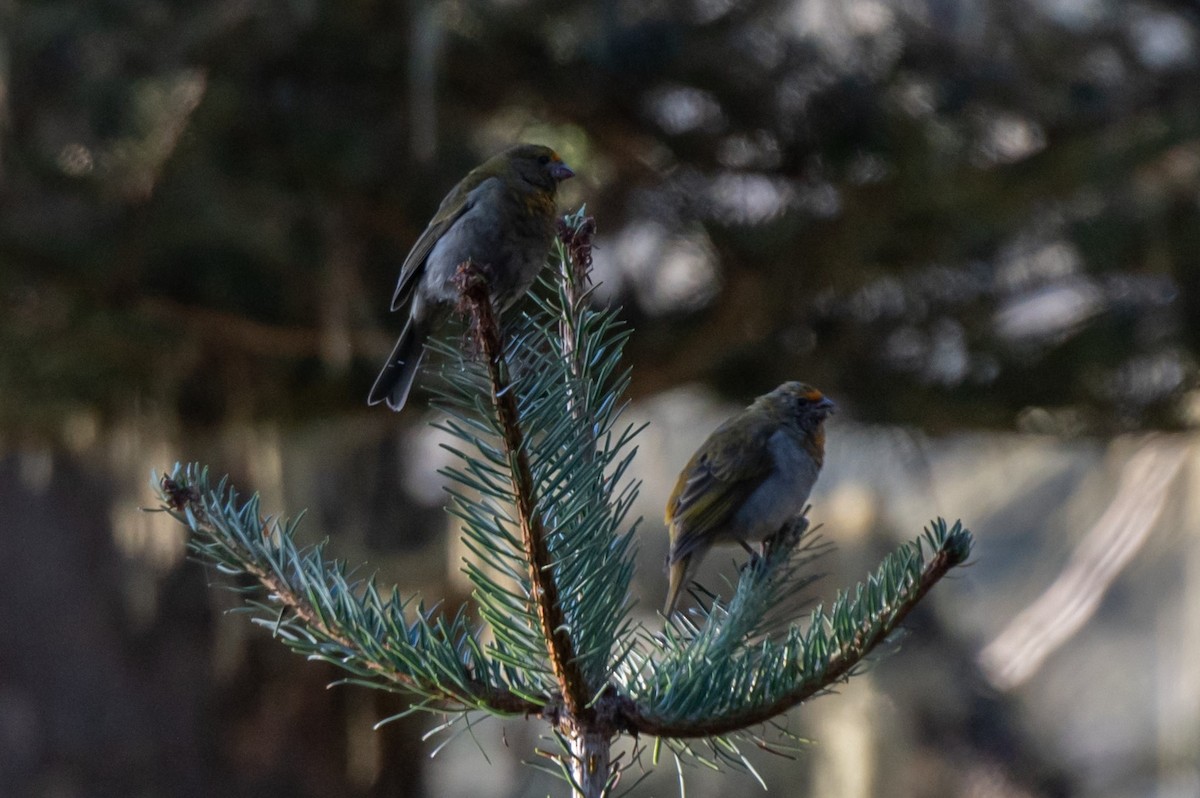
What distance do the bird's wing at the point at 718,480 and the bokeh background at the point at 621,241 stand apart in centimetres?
117

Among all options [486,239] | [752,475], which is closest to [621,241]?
[752,475]

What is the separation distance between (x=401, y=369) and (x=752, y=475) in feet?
2.25

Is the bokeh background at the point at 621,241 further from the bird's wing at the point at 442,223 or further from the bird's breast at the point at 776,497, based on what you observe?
the bird's breast at the point at 776,497

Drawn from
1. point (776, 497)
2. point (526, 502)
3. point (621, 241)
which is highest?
point (621, 241)

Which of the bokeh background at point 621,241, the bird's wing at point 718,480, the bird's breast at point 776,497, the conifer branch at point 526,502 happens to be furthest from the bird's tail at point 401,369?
the bokeh background at point 621,241

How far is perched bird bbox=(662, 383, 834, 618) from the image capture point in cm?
227

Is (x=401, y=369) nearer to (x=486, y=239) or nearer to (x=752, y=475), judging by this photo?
(x=486, y=239)

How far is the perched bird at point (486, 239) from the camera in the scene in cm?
210

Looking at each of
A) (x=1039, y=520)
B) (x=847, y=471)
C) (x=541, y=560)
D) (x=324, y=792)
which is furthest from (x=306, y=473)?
(x=1039, y=520)

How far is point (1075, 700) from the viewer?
10227 millimetres

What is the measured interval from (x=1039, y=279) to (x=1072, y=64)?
68 cm

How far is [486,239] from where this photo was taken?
6.93 feet

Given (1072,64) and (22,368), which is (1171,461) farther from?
(22,368)

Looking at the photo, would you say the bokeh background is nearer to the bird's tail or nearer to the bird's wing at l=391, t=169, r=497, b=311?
the bird's wing at l=391, t=169, r=497, b=311
